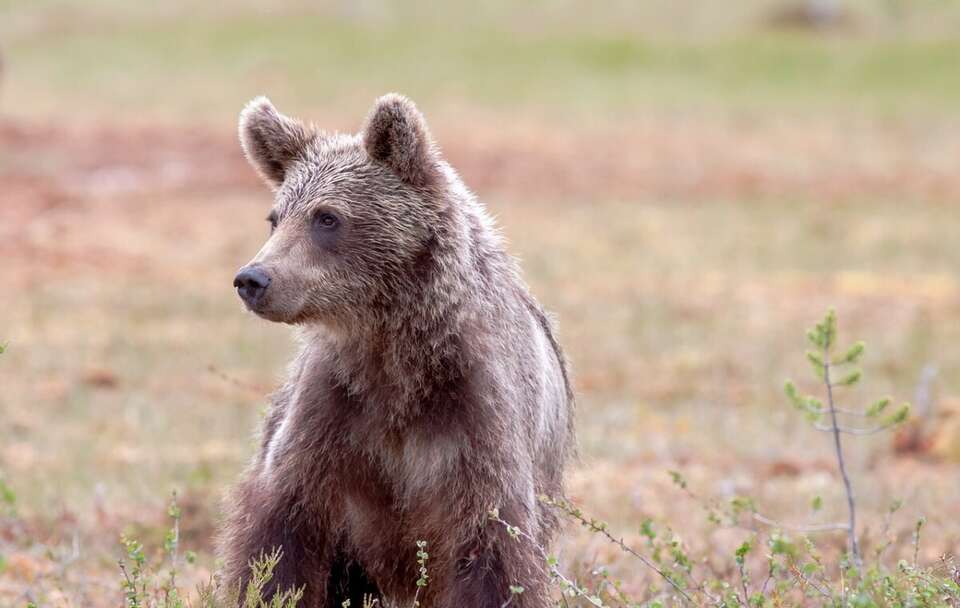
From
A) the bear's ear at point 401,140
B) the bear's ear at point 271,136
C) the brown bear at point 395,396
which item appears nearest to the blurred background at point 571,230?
the bear's ear at point 271,136

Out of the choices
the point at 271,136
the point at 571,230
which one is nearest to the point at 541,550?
the point at 271,136

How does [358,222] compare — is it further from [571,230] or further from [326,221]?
[571,230]

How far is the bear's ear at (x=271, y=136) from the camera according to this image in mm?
5570

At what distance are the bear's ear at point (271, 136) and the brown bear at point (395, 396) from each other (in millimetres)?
150

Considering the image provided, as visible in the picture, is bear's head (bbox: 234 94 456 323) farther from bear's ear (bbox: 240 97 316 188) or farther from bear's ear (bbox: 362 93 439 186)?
bear's ear (bbox: 240 97 316 188)

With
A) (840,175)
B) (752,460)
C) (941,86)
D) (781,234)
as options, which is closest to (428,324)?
(752,460)

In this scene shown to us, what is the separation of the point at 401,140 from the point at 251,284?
30.9 inches

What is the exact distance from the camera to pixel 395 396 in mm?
4996

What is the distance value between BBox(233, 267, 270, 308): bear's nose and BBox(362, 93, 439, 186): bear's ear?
700 millimetres

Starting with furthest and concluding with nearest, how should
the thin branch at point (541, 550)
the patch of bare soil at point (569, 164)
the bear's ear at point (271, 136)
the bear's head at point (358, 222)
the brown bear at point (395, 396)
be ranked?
the patch of bare soil at point (569, 164)
the bear's ear at point (271, 136)
the bear's head at point (358, 222)
the brown bear at point (395, 396)
the thin branch at point (541, 550)

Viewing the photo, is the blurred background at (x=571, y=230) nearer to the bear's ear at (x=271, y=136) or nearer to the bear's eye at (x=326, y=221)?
the bear's ear at (x=271, y=136)

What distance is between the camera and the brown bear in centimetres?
490

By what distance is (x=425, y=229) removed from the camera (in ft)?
17.3

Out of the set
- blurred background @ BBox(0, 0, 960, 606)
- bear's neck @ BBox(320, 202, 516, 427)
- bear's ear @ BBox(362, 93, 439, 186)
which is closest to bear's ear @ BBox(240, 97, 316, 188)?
bear's ear @ BBox(362, 93, 439, 186)
